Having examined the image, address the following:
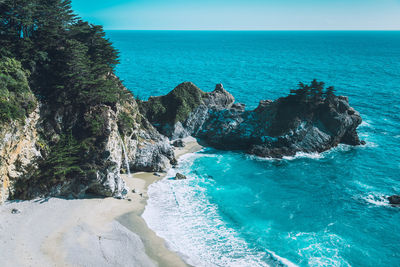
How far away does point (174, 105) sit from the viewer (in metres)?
57.0

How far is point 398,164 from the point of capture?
46062 mm

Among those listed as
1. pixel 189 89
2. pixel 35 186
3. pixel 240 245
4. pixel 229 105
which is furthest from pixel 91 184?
pixel 229 105

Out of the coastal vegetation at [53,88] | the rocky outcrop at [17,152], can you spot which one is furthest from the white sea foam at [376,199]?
the rocky outcrop at [17,152]

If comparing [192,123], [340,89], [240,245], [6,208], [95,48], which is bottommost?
[240,245]

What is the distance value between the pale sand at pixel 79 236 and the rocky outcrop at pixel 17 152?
2742 millimetres

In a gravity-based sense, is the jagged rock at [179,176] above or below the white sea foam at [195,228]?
above

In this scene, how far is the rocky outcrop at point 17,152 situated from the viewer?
96.0 ft

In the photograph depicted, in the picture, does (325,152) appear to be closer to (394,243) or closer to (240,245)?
(394,243)

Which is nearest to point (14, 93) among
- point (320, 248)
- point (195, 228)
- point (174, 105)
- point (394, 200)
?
point (195, 228)

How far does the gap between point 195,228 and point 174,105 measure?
1208 inches

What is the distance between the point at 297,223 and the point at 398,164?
25743 mm

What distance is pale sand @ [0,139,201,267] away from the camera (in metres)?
25.4

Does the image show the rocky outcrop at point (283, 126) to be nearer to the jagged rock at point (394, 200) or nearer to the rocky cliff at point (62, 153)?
the jagged rock at point (394, 200)

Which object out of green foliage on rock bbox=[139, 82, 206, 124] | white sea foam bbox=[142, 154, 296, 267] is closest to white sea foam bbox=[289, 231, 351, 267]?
white sea foam bbox=[142, 154, 296, 267]
